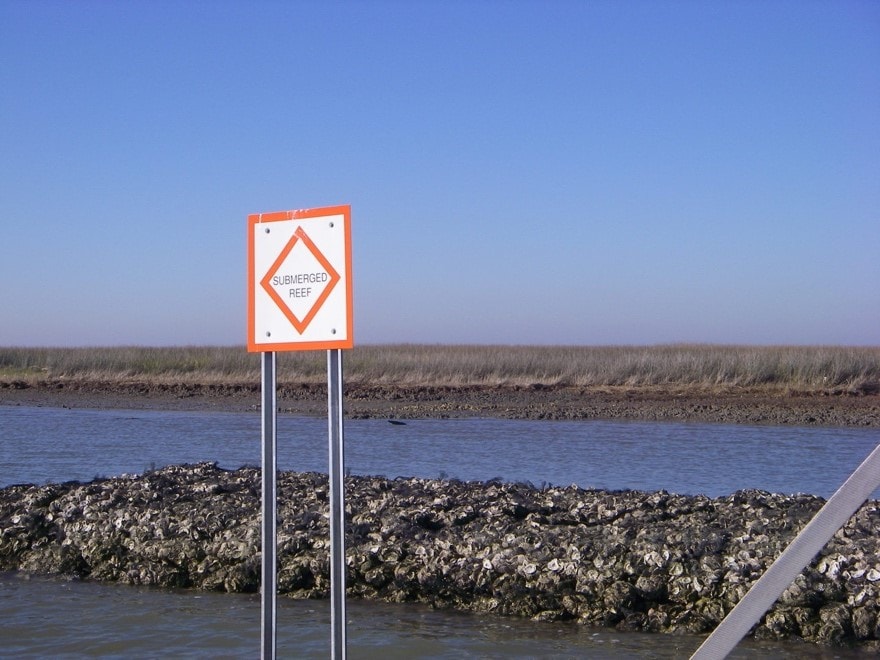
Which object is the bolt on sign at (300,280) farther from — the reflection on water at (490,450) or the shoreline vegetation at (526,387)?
the shoreline vegetation at (526,387)

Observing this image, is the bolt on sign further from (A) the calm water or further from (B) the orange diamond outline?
(A) the calm water

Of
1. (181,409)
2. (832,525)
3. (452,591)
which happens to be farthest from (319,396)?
(832,525)

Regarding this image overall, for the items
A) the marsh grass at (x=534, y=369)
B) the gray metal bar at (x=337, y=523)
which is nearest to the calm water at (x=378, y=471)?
the gray metal bar at (x=337, y=523)

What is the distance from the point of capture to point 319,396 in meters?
33.2

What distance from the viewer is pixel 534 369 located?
37906 millimetres

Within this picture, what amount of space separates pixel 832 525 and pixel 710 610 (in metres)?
4.25

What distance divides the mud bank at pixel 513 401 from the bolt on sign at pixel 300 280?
21963 millimetres

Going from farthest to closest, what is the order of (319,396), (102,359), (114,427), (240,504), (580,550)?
(102,359) < (319,396) < (114,427) < (240,504) < (580,550)

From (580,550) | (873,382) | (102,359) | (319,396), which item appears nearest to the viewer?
(580,550)

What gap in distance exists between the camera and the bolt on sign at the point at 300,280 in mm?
4422

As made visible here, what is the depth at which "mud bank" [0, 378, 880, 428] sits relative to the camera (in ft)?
86.4

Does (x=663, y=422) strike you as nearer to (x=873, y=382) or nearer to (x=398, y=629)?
(x=873, y=382)

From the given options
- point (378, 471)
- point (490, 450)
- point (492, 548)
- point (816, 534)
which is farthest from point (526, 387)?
point (816, 534)

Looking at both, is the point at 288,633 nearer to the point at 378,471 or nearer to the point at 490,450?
the point at 378,471
